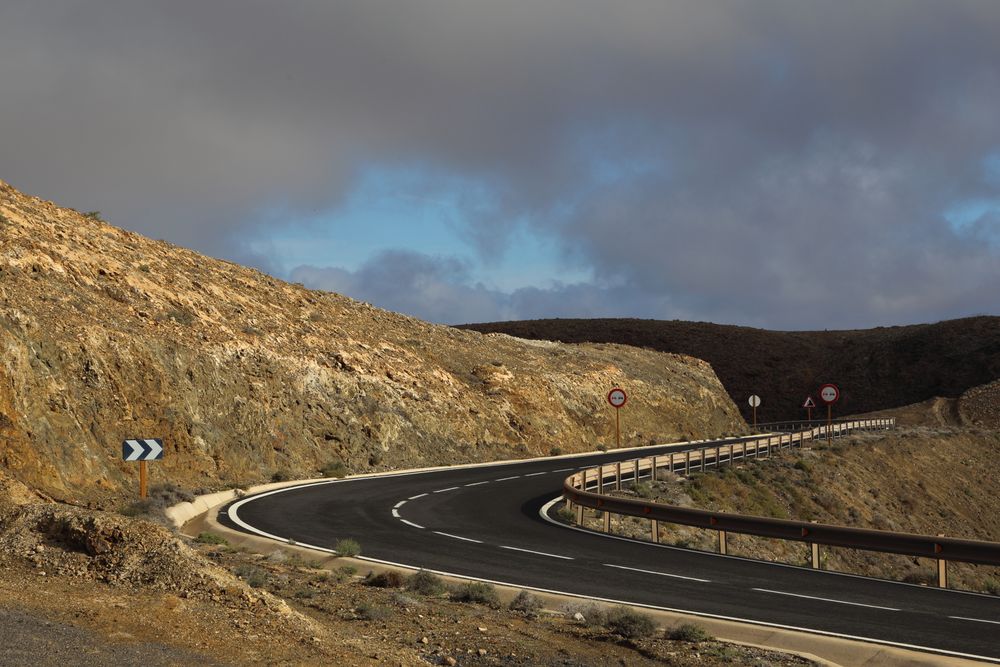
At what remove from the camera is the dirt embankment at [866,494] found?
30453 millimetres

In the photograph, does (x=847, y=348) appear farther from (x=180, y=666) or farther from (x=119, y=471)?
(x=180, y=666)

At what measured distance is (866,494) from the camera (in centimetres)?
4169

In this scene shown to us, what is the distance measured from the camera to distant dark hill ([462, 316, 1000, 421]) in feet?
339

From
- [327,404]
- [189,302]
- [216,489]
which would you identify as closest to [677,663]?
[216,489]

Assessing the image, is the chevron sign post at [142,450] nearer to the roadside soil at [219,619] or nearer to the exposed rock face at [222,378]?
the exposed rock face at [222,378]

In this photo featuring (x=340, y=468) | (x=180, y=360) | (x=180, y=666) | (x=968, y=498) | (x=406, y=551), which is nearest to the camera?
(x=180, y=666)

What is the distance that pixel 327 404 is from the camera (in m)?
38.4

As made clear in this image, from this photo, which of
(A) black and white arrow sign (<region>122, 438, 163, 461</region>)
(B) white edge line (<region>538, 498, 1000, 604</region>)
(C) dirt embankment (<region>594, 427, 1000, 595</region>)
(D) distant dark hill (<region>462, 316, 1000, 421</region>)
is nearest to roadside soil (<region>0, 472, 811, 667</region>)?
(B) white edge line (<region>538, 498, 1000, 604</region>)

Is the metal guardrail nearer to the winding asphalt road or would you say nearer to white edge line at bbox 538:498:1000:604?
white edge line at bbox 538:498:1000:604

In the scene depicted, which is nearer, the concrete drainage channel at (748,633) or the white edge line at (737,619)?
the concrete drainage channel at (748,633)

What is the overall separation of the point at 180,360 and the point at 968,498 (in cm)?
4003

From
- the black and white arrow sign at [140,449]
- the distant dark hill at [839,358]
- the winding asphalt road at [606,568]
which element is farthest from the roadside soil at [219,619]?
the distant dark hill at [839,358]

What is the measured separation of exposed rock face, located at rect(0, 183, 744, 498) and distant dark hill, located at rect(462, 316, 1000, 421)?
176 feet

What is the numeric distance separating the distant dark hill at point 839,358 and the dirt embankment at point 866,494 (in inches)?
1800
